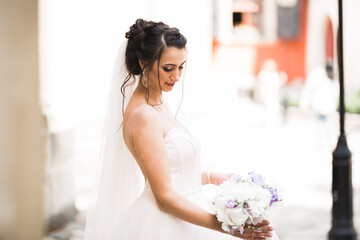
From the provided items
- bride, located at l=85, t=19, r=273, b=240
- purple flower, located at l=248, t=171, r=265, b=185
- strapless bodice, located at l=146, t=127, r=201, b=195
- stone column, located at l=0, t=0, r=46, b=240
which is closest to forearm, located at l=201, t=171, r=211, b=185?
bride, located at l=85, t=19, r=273, b=240

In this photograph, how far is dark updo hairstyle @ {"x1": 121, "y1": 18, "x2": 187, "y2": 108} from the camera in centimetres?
207

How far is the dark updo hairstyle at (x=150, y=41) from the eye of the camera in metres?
2.07

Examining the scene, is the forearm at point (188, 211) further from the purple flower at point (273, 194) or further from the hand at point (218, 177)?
the hand at point (218, 177)

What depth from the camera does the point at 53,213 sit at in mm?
5418

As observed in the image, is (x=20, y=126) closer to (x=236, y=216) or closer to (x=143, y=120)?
(x=143, y=120)

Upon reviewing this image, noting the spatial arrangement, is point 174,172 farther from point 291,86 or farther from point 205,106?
point 291,86

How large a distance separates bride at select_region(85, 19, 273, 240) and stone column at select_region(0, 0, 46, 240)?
96.3 inches

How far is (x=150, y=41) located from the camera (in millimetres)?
2084

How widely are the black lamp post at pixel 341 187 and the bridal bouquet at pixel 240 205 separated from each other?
125 inches

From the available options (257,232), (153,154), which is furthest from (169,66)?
(257,232)

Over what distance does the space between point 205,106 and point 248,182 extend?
638 cm

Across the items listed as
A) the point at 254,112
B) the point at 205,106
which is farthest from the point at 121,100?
the point at 254,112

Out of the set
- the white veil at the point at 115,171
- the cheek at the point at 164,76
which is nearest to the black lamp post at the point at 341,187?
the white veil at the point at 115,171

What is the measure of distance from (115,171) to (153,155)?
1.63 feet
